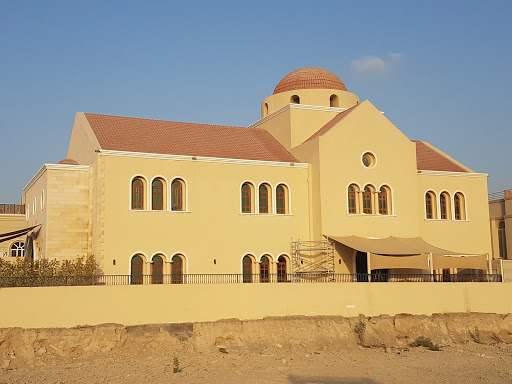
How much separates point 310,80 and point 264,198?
885 centimetres

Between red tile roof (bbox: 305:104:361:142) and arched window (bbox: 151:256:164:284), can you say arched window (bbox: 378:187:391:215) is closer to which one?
red tile roof (bbox: 305:104:361:142)

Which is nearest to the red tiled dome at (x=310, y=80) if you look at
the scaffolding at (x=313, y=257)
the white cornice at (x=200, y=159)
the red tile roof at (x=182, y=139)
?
the red tile roof at (x=182, y=139)

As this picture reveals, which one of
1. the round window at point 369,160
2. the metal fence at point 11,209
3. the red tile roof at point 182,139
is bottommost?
the metal fence at point 11,209

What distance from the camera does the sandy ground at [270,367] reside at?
67.1 feet

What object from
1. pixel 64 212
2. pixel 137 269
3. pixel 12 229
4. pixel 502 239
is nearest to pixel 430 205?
pixel 502 239

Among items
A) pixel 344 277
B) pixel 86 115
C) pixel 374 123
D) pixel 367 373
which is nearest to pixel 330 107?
pixel 374 123

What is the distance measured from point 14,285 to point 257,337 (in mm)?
8841

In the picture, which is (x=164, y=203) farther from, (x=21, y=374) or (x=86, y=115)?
(x=21, y=374)

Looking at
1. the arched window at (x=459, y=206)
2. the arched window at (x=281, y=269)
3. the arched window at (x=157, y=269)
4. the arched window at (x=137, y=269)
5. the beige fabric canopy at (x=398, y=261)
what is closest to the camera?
the arched window at (x=137, y=269)

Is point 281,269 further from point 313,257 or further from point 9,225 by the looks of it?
point 9,225

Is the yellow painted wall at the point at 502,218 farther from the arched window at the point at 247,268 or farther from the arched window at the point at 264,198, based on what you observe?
the arched window at the point at 247,268

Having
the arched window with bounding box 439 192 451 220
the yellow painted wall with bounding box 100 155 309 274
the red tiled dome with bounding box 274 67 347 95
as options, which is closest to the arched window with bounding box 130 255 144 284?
the yellow painted wall with bounding box 100 155 309 274

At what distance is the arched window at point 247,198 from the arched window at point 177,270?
3865 millimetres

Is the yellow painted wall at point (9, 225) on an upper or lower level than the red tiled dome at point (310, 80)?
lower
